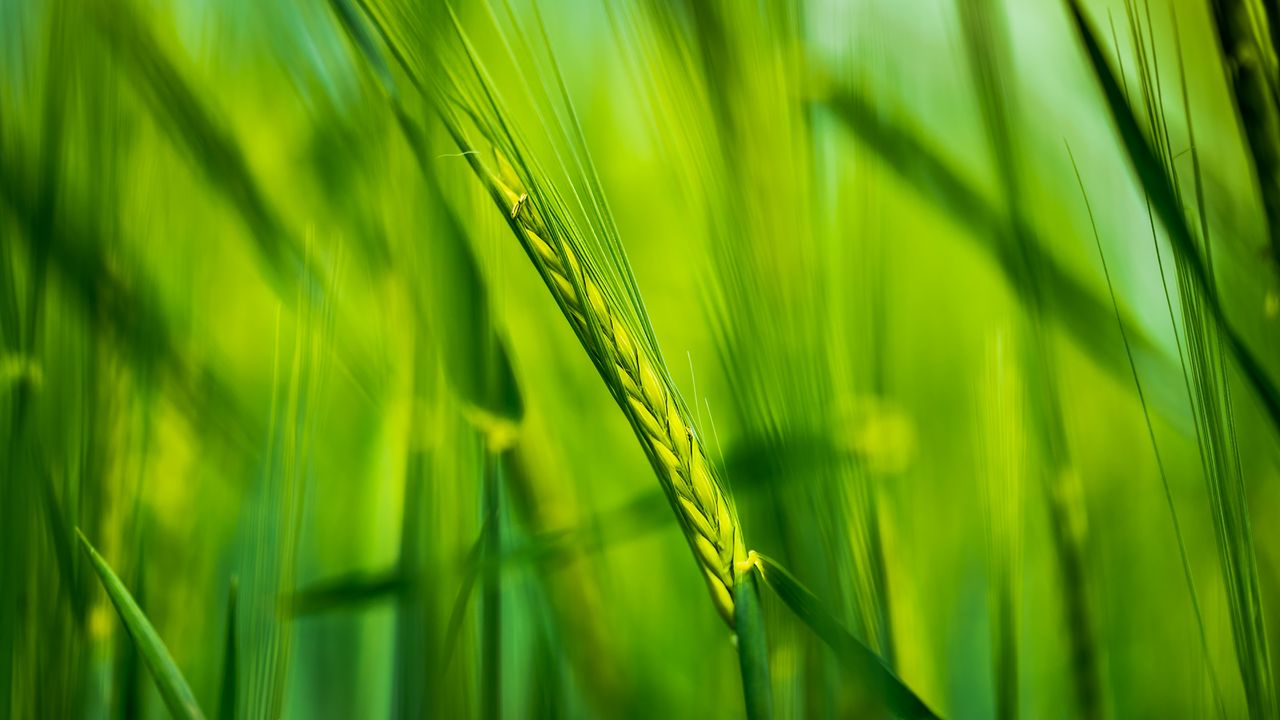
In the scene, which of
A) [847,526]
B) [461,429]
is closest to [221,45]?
[461,429]

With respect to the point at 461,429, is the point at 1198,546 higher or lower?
lower

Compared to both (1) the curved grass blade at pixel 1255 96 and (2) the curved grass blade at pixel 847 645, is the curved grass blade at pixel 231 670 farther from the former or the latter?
(1) the curved grass blade at pixel 1255 96

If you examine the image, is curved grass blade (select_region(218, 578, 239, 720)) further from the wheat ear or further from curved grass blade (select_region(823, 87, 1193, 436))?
curved grass blade (select_region(823, 87, 1193, 436))

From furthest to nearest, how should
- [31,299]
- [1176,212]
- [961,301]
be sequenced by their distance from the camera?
1. [961,301]
2. [31,299]
3. [1176,212]

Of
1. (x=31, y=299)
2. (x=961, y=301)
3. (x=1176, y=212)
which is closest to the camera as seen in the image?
(x=1176, y=212)

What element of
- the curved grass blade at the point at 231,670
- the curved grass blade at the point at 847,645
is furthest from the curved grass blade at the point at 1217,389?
the curved grass blade at the point at 231,670

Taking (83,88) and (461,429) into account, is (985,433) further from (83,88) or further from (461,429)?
(83,88)
